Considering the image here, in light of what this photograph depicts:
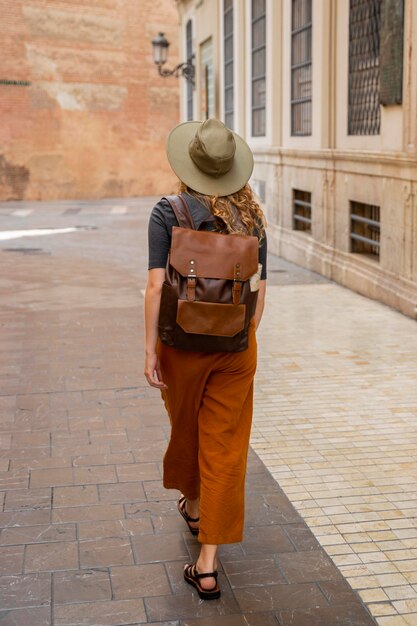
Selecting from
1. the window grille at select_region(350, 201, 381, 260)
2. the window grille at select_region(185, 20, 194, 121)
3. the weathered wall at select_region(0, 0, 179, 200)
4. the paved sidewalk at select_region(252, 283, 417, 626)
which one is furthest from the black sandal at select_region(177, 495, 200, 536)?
the weathered wall at select_region(0, 0, 179, 200)

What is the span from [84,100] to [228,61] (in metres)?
11.7

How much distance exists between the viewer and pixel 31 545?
13.0 feet

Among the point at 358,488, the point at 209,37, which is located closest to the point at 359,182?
the point at 358,488

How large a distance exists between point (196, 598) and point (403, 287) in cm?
640

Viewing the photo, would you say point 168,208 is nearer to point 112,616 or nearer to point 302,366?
point 112,616

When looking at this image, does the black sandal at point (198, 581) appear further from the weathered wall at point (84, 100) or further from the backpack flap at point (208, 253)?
the weathered wall at point (84, 100)

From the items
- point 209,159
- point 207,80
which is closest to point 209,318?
point 209,159

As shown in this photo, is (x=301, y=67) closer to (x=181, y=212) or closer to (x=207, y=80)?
(x=207, y=80)

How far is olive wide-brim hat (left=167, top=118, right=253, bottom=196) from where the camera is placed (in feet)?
11.4

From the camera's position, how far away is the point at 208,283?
3.44m

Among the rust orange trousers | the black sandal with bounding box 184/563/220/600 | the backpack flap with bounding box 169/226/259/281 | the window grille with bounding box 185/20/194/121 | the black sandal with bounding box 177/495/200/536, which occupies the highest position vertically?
the window grille with bounding box 185/20/194/121

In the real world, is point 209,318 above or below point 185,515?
above

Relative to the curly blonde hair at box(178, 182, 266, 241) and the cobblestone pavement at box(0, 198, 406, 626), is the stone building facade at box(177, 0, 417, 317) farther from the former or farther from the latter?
the curly blonde hair at box(178, 182, 266, 241)

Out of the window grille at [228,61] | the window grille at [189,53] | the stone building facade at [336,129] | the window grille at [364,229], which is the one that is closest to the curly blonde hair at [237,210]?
the stone building facade at [336,129]
